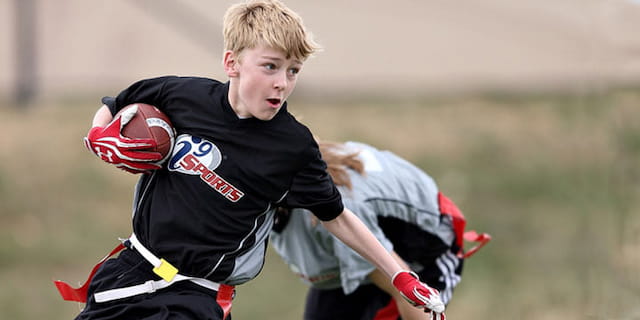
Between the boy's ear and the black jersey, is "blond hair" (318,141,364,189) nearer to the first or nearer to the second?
the black jersey

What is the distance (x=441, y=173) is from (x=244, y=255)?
7.32 m

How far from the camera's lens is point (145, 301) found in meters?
3.49

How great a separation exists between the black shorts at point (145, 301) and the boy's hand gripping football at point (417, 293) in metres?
0.63

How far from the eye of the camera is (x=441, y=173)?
1078 centimetres

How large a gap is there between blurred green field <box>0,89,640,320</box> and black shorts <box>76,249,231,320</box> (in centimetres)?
334

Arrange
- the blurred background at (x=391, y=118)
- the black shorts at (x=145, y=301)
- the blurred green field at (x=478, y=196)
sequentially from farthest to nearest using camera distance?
the blurred background at (x=391, y=118) → the blurred green field at (x=478, y=196) → the black shorts at (x=145, y=301)

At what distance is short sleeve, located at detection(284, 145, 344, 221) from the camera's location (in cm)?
353

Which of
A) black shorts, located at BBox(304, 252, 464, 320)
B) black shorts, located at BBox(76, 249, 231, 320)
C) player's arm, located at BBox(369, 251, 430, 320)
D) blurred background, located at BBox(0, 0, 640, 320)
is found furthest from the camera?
blurred background, located at BBox(0, 0, 640, 320)

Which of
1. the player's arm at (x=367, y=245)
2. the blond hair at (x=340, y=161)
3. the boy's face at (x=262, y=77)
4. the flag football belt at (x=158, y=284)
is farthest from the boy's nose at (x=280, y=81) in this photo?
the blond hair at (x=340, y=161)

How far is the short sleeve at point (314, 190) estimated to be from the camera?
11.6 feet

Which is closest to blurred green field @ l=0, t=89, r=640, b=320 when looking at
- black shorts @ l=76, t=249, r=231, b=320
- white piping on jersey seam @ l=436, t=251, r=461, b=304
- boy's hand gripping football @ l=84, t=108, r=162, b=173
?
white piping on jersey seam @ l=436, t=251, r=461, b=304

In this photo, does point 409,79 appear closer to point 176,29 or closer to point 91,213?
point 176,29

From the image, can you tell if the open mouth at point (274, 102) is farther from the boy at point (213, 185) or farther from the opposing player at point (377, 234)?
the opposing player at point (377, 234)

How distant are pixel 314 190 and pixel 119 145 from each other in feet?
2.17
